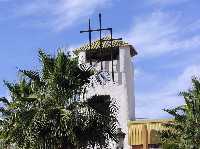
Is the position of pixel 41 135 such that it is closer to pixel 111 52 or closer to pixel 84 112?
pixel 84 112

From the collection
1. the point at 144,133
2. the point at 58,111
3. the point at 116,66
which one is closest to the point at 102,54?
the point at 116,66

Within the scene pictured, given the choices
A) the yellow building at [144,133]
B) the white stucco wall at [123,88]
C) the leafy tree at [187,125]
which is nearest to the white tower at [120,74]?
the white stucco wall at [123,88]

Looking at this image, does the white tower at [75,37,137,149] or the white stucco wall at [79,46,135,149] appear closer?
the white stucco wall at [79,46,135,149]

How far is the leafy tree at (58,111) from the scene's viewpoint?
2912cm

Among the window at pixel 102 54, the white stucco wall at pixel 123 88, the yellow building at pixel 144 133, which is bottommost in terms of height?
the yellow building at pixel 144 133

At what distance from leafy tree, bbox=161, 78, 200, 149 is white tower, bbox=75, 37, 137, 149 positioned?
671 inches

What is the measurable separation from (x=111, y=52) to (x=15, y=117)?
3153 cm

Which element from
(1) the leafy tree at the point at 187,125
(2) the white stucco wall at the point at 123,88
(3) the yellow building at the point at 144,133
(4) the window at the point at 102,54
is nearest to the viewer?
(1) the leafy tree at the point at 187,125

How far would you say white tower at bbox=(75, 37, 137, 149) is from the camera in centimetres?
5841

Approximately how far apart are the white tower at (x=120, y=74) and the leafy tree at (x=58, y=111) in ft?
86.3

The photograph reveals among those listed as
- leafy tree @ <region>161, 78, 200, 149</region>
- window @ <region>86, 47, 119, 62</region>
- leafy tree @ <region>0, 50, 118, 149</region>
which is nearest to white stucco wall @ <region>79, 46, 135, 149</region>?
window @ <region>86, 47, 119, 62</region>

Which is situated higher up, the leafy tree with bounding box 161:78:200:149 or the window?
the window

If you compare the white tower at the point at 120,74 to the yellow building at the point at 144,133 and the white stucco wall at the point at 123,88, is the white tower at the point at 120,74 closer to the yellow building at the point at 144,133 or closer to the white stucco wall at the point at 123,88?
the white stucco wall at the point at 123,88

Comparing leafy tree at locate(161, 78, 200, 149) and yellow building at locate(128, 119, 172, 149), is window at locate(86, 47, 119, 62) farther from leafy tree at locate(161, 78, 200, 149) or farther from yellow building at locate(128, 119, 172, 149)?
leafy tree at locate(161, 78, 200, 149)
